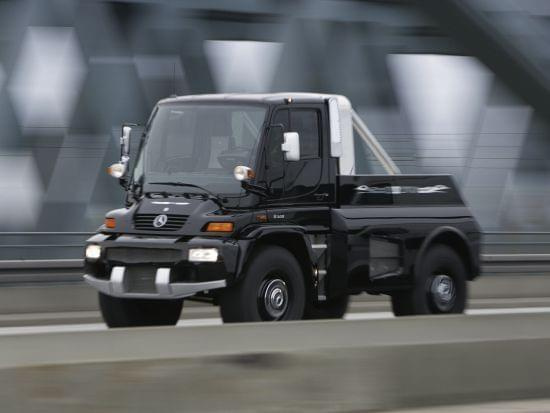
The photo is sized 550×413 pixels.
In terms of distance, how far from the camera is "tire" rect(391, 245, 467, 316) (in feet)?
47.6

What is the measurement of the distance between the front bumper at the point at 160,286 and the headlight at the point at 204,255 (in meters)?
0.19

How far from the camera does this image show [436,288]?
48.5 ft

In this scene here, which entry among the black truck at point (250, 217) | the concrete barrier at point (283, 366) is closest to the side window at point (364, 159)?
the black truck at point (250, 217)

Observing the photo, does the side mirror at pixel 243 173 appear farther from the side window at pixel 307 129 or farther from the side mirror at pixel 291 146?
the side window at pixel 307 129

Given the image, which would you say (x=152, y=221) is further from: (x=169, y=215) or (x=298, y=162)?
(x=298, y=162)

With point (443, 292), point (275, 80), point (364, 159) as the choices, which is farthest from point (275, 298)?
point (275, 80)

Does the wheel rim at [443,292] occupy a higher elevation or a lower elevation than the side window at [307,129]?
lower

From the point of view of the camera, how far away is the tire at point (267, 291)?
12398 millimetres

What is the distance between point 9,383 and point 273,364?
1.44 m

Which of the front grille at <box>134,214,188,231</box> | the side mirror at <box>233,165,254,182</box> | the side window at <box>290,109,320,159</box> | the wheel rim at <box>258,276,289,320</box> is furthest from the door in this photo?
the front grille at <box>134,214,188,231</box>

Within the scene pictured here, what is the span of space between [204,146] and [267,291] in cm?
142

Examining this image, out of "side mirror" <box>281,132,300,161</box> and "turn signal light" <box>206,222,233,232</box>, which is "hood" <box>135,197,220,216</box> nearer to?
"turn signal light" <box>206,222,233,232</box>

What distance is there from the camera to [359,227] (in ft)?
44.7

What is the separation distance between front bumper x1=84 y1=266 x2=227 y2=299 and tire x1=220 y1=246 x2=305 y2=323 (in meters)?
0.22
